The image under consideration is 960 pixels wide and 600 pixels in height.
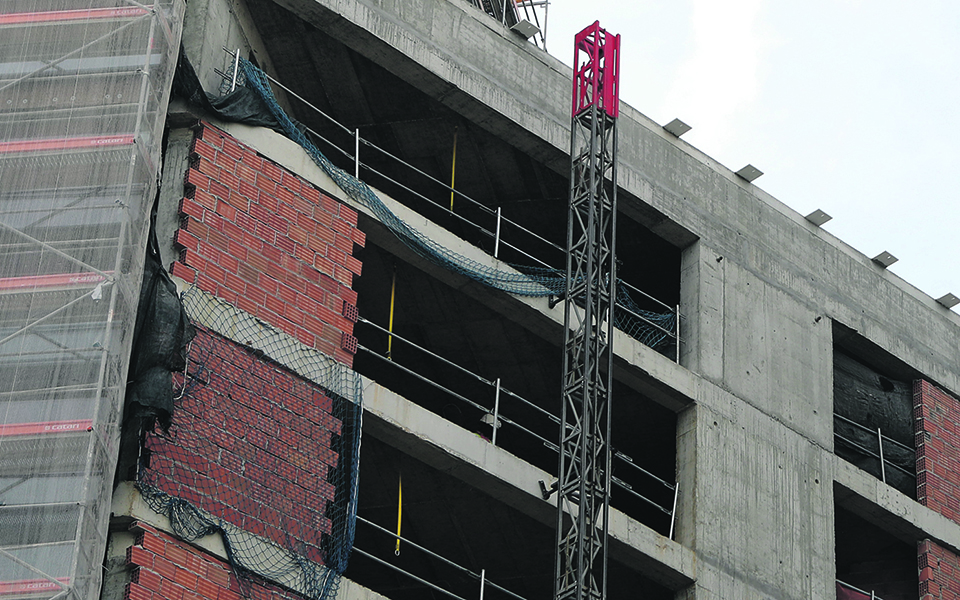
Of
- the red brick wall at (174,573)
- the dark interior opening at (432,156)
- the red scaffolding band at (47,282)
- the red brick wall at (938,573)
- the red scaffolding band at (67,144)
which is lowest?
the red brick wall at (174,573)

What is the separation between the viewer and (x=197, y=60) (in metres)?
21.2

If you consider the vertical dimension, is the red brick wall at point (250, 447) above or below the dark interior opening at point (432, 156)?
below

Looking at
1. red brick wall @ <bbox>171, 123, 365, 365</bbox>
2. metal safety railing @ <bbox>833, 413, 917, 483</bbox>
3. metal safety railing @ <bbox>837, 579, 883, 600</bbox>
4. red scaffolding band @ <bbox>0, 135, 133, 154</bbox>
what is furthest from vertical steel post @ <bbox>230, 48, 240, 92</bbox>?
metal safety railing @ <bbox>837, 579, 883, 600</bbox>

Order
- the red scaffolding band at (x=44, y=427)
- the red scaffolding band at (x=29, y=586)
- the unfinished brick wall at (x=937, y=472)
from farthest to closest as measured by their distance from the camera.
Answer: the unfinished brick wall at (x=937, y=472) < the red scaffolding band at (x=44, y=427) < the red scaffolding band at (x=29, y=586)

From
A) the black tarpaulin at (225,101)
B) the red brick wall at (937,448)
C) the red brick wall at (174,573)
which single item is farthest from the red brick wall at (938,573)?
the black tarpaulin at (225,101)

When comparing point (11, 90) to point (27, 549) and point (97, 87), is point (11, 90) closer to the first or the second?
point (97, 87)

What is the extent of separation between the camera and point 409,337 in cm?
2600

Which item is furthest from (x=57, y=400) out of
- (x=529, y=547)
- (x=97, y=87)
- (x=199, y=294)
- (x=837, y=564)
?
(x=837, y=564)

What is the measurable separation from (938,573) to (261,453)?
12.9 metres

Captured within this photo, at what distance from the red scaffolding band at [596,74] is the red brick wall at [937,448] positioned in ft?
25.7

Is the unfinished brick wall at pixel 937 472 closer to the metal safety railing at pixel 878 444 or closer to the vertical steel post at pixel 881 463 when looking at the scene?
the metal safety railing at pixel 878 444

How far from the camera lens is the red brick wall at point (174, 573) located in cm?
1747

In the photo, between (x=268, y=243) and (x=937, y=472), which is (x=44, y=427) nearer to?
(x=268, y=243)

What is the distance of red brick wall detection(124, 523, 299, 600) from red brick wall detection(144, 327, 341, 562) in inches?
23.1
